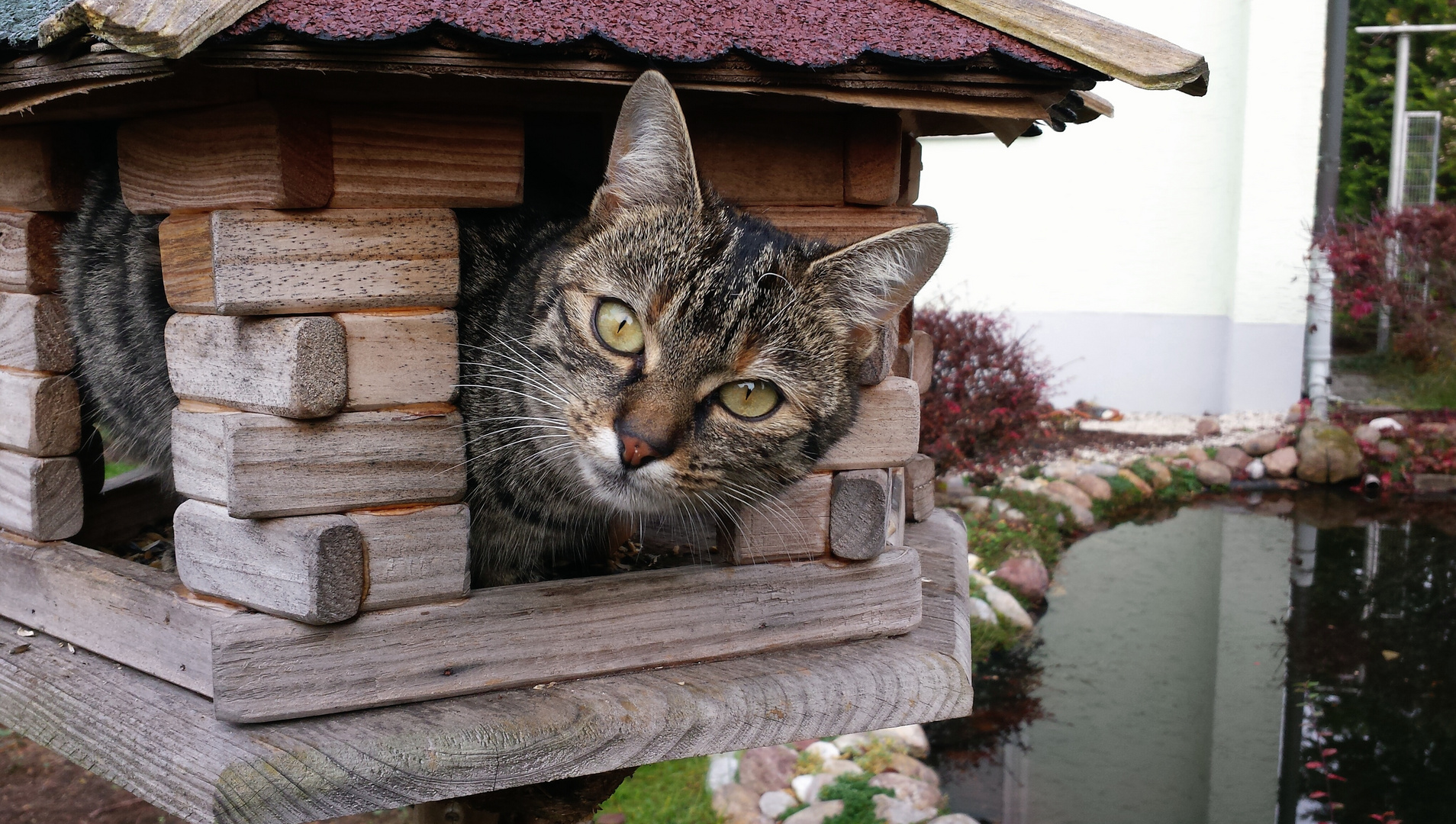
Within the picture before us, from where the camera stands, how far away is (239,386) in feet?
4.97

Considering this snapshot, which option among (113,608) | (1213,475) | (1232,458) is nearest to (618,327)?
(113,608)

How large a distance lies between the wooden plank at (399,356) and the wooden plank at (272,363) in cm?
2

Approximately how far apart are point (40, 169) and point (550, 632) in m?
1.24

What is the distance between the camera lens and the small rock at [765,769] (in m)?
4.24

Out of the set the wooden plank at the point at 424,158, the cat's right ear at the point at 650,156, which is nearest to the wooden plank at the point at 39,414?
the wooden plank at the point at 424,158

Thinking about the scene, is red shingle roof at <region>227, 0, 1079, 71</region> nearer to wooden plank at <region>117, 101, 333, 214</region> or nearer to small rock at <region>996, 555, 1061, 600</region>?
wooden plank at <region>117, 101, 333, 214</region>

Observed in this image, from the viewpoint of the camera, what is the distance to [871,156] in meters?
1.77

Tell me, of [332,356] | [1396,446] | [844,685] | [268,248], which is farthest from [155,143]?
[1396,446]

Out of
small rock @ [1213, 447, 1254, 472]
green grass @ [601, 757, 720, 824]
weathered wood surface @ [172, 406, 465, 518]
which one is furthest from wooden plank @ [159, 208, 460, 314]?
small rock @ [1213, 447, 1254, 472]

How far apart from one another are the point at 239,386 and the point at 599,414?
1.64 feet

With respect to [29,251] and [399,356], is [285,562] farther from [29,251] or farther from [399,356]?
[29,251]

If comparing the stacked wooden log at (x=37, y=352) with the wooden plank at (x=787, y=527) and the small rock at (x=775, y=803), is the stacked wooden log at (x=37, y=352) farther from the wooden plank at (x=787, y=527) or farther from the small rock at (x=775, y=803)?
the small rock at (x=775, y=803)

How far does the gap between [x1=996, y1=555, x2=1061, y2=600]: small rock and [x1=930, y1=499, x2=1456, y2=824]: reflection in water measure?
0.59 ft

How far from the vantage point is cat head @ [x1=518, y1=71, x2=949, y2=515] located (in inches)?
63.4
